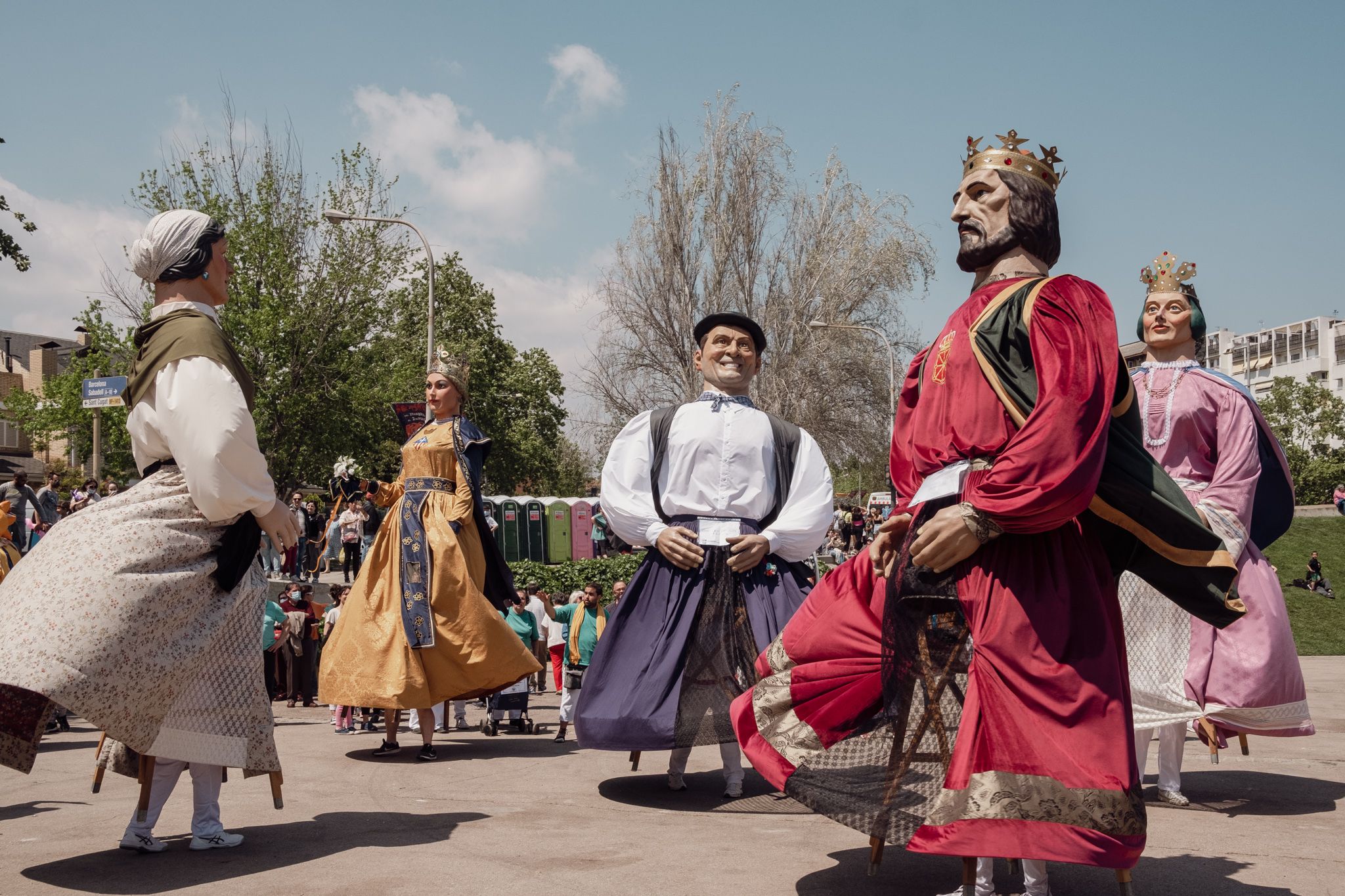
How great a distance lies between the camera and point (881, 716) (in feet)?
12.9

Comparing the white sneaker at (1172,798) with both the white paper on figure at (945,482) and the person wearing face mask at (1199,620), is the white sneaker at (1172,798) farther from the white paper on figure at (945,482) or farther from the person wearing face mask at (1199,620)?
the white paper on figure at (945,482)

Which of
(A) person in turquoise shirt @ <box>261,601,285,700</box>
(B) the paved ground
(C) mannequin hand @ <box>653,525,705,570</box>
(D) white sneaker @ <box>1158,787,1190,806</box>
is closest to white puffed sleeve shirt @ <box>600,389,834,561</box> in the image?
(C) mannequin hand @ <box>653,525,705,570</box>

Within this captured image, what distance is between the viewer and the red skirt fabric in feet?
10.8

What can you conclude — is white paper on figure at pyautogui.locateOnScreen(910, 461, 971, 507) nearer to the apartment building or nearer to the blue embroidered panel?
the blue embroidered panel

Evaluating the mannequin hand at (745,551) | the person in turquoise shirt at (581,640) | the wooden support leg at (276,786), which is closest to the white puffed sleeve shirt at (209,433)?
the wooden support leg at (276,786)

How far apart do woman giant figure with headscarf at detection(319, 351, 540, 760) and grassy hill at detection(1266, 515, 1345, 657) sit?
13312mm

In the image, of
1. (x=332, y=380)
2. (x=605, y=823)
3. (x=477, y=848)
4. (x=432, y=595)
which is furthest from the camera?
(x=332, y=380)

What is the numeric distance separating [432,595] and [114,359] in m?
24.9

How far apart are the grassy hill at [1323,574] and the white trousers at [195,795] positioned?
52.8 ft

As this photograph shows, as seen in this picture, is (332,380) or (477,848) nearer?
(477,848)

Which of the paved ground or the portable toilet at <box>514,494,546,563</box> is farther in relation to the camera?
the portable toilet at <box>514,494,546,563</box>

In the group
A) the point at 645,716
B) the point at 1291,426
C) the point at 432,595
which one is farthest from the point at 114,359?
the point at 1291,426

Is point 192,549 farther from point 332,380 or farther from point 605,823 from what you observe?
point 332,380

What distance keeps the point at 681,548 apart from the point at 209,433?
2503 millimetres
